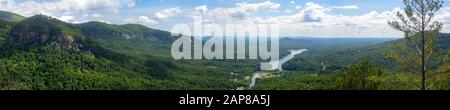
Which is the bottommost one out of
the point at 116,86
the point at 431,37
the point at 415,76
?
the point at 116,86

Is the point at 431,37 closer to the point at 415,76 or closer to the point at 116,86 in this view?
the point at 415,76
